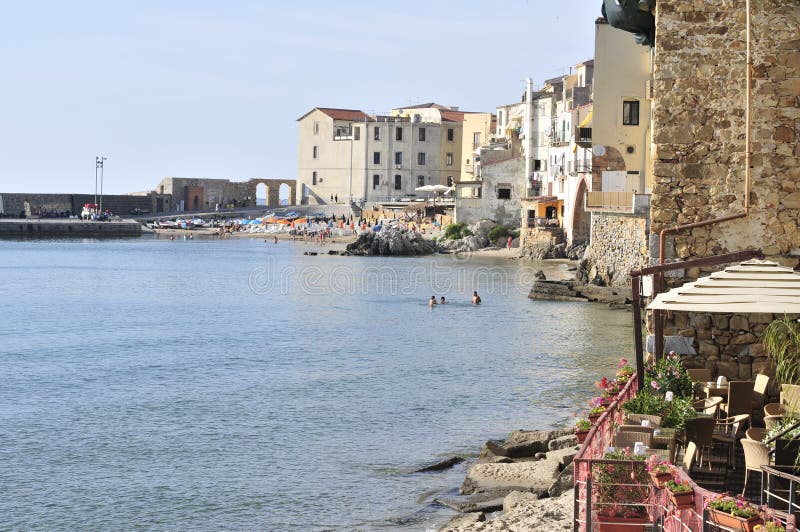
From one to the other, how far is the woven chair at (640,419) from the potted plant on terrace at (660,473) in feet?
8.25

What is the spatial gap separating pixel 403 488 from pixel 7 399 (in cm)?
1274

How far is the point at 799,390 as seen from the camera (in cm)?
1202

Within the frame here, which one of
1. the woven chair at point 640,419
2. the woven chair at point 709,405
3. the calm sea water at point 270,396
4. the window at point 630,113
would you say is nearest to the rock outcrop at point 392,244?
the calm sea water at point 270,396

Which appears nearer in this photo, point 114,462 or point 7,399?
point 114,462

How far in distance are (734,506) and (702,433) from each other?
3420mm

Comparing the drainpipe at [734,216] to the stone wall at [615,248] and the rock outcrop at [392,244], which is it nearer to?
the stone wall at [615,248]

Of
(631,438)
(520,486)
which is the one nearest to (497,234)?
Answer: (520,486)

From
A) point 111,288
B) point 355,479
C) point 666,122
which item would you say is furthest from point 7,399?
point 111,288

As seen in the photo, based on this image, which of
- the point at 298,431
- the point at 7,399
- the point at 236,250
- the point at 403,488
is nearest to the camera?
the point at 403,488

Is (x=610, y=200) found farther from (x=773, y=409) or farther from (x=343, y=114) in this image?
(x=343, y=114)

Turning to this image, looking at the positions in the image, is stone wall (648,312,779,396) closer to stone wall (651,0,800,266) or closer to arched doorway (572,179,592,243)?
stone wall (651,0,800,266)

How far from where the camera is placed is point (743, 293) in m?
11.8

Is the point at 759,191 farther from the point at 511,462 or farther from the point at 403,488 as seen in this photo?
the point at 403,488

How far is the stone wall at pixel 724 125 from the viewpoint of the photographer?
551 inches
